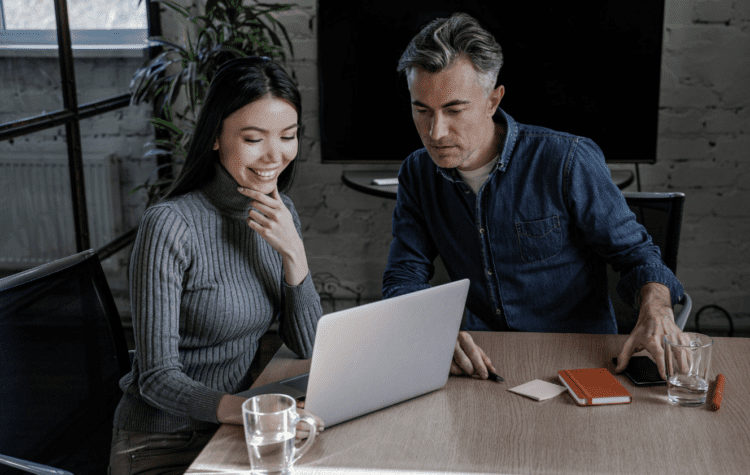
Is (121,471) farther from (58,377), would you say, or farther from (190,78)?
(190,78)

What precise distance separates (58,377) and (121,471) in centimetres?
19

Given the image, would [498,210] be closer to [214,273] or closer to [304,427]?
[214,273]

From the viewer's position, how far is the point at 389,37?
8.61 feet

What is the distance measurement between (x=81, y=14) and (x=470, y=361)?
207cm

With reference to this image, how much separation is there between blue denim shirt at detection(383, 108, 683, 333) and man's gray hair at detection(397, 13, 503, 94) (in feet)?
0.60

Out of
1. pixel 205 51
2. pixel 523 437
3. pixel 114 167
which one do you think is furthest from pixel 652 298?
pixel 114 167

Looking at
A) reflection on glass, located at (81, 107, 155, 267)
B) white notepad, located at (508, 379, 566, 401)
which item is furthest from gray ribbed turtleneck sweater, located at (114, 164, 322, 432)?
reflection on glass, located at (81, 107, 155, 267)

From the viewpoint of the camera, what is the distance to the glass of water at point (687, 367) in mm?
1068

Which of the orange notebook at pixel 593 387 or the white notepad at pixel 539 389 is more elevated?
the orange notebook at pixel 593 387

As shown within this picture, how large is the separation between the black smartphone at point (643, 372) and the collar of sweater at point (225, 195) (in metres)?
0.74

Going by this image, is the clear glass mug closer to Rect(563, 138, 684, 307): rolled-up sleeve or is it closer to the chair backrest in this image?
Rect(563, 138, 684, 307): rolled-up sleeve

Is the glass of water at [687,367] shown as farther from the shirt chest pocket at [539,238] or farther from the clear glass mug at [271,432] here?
the clear glass mug at [271,432]

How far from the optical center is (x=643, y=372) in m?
1.15

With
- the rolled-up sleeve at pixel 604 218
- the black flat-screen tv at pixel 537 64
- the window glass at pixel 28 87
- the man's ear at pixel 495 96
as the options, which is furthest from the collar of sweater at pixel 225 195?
the black flat-screen tv at pixel 537 64
